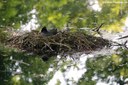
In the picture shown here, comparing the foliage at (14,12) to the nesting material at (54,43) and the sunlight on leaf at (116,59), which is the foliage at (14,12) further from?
the sunlight on leaf at (116,59)

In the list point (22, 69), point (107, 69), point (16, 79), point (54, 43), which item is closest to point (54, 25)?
point (54, 43)

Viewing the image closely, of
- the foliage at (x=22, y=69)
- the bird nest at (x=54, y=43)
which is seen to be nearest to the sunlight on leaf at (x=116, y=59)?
the bird nest at (x=54, y=43)

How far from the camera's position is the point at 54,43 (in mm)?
4617

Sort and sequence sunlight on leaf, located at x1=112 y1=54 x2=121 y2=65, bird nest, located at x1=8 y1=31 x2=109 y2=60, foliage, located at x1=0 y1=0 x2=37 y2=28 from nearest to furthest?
1. sunlight on leaf, located at x1=112 y1=54 x2=121 y2=65
2. bird nest, located at x1=8 y1=31 x2=109 y2=60
3. foliage, located at x1=0 y1=0 x2=37 y2=28

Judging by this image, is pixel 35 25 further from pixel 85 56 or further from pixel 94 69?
pixel 94 69

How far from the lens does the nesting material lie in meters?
4.62

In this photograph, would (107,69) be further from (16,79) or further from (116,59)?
(16,79)

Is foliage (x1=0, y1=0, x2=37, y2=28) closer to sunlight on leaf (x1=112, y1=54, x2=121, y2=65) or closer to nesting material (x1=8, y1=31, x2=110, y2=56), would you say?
nesting material (x1=8, y1=31, x2=110, y2=56)

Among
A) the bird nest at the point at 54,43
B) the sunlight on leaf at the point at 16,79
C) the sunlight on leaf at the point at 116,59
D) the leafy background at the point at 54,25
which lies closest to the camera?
the sunlight on leaf at the point at 16,79

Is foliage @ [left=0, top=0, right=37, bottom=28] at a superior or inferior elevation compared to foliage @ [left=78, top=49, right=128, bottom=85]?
superior

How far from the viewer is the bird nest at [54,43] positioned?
4617 millimetres

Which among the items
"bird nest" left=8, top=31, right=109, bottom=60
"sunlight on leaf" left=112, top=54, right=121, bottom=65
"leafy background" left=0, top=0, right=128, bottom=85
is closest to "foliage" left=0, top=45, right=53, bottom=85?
"leafy background" left=0, top=0, right=128, bottom=85

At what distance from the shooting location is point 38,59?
434 cm

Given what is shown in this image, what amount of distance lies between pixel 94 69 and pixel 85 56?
414mm
